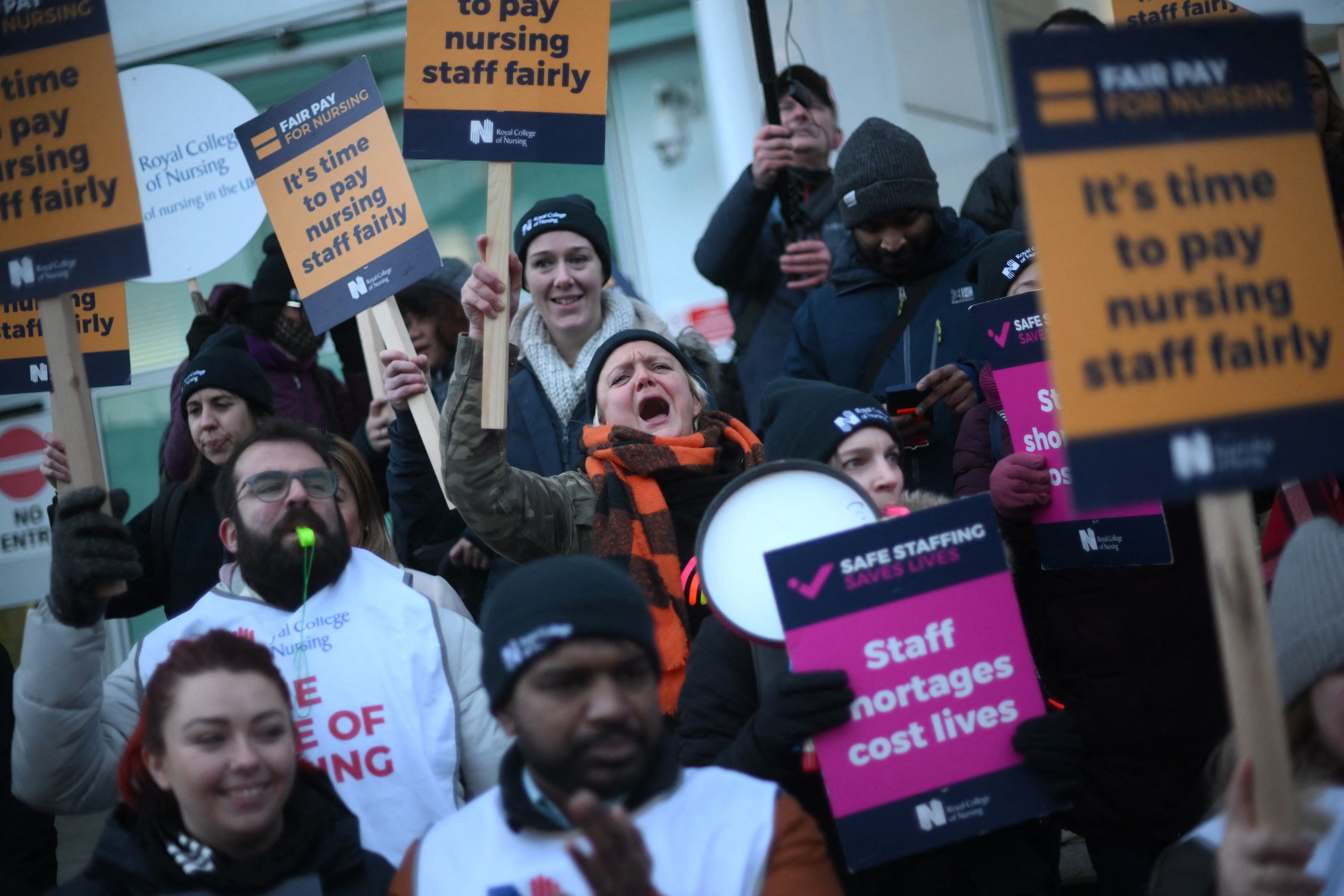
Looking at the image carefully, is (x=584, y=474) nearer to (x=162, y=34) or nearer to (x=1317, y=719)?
(x=1317, y=719)

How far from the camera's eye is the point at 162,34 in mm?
8617

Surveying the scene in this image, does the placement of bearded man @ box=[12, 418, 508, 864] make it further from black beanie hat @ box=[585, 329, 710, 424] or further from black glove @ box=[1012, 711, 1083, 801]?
black glove @ box=[1012, 711, 1083, 801]

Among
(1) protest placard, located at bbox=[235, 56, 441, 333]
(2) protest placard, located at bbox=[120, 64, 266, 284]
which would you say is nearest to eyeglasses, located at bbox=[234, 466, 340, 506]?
(1) protest placard, located at bbox=[235, 56, 441, 333]

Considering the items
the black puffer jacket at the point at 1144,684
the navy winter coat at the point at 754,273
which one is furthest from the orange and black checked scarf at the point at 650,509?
the navy winter coat at the point at 754,273

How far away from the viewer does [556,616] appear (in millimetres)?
2199

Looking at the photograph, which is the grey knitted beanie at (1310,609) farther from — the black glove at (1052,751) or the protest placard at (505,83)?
the protest placard at (505,83)

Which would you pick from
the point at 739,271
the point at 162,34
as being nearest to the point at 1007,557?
the point at 739,271

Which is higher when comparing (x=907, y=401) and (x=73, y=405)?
(x=73, y=405)

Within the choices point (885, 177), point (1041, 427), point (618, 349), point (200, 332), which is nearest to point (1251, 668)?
point (1041, 427)

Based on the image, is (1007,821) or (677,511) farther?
(677,511)

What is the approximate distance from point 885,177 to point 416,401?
1628mm

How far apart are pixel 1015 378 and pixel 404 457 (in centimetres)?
197

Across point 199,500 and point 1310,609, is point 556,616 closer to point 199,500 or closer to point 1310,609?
point 1310,609

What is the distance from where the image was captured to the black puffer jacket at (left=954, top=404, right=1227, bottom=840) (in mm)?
3311
